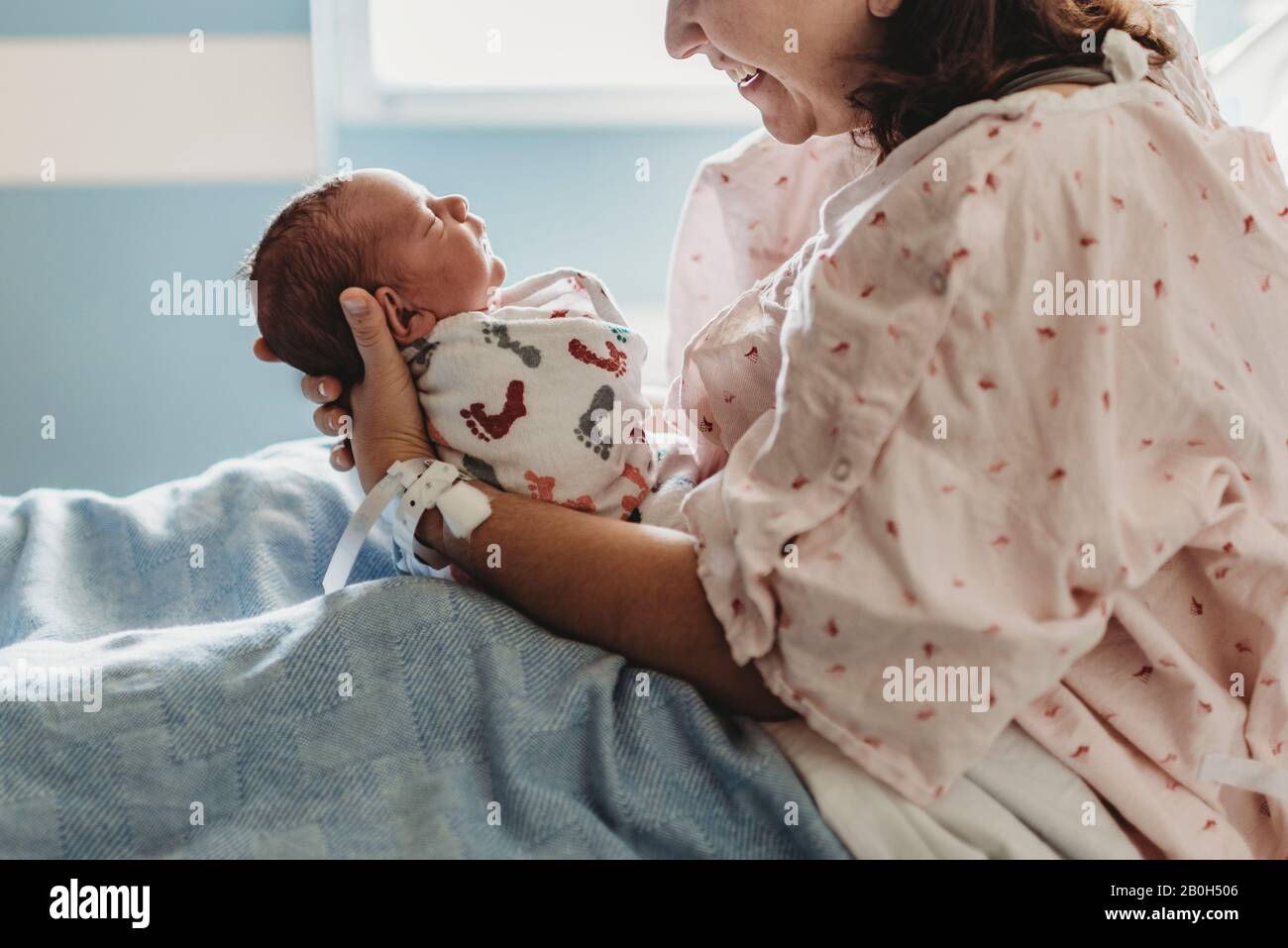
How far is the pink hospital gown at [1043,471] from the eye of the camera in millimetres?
824

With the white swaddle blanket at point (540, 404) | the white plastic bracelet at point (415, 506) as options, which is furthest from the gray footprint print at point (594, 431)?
the white plastic bracelet at point (415, 506)

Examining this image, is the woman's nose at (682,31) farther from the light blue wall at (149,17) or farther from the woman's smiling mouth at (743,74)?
the light blue wall at (149,17)

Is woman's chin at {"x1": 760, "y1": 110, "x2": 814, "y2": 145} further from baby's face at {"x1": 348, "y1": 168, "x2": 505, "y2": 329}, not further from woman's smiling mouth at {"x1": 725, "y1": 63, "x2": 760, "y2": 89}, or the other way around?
baby's face at {"x1": 348, "y1": 168, "x2": 505, "y2": 329}

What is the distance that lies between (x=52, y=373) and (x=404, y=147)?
2.70ft

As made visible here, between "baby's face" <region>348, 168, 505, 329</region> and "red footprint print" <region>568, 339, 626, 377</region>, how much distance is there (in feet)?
0.43

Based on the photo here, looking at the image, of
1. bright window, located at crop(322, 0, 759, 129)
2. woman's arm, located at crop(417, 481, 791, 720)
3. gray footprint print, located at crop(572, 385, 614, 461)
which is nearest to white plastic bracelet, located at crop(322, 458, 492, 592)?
woman's arm, located at crop(417, 481, 791, 720)

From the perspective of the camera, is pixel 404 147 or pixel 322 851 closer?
pixel 322 851

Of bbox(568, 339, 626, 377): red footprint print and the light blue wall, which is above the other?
the light blue wall

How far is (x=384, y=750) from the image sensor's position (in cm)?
90

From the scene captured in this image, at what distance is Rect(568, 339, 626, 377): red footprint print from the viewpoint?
1.12 metres

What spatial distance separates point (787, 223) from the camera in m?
1.44

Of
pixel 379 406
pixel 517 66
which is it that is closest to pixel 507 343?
pixel 379 406

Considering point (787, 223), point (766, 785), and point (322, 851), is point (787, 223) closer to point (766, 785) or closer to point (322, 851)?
point (766, 785)

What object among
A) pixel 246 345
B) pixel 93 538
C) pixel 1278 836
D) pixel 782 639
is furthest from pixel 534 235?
pixel 1278 836
